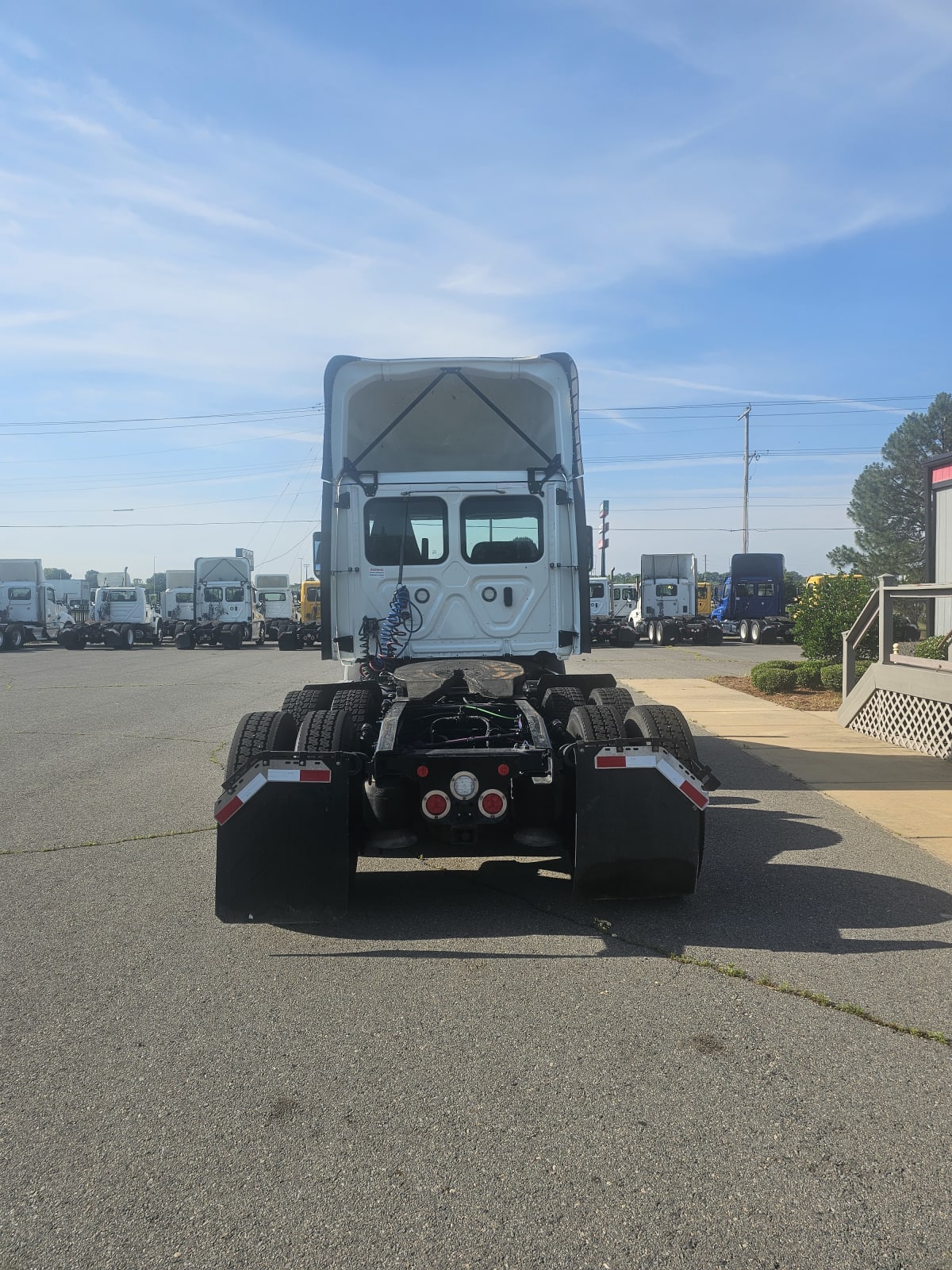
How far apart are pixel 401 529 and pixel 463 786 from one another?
401cm

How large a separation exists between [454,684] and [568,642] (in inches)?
87.3

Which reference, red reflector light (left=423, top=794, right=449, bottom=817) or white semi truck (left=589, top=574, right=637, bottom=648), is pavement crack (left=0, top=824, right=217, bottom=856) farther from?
white semi truck (left=589, top=574, right=637, bottom=648)

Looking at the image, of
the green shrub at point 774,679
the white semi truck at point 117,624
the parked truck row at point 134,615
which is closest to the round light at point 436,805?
the green shrub at point 774,679

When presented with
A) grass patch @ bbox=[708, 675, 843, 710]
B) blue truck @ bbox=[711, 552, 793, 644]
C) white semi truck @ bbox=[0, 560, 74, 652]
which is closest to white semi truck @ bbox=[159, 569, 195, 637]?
white semi truck @ bbox=[0, 560, 74, 652]

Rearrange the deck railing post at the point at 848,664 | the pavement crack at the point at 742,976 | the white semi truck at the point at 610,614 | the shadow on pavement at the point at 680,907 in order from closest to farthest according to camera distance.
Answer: the pavement crack at the point at 742,976
the shadow on pavement at the point at 680,907
the deck railing post at the point at 848,664
the white semi truck at the point at 610,614

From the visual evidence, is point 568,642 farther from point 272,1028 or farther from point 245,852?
point 272,1028

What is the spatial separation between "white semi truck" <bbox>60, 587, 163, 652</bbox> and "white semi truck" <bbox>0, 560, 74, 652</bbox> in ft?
2.37

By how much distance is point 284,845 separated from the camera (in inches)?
202

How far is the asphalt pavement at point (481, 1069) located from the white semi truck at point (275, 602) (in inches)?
1498

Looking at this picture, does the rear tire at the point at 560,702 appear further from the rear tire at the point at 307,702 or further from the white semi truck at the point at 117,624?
the white semi truck at the point at 117,624

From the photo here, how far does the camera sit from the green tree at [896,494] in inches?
2579

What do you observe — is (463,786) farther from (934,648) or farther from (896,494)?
(896,494)

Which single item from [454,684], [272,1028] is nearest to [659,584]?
[454,684]

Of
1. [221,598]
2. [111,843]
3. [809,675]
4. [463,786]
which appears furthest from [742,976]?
[221,598]
